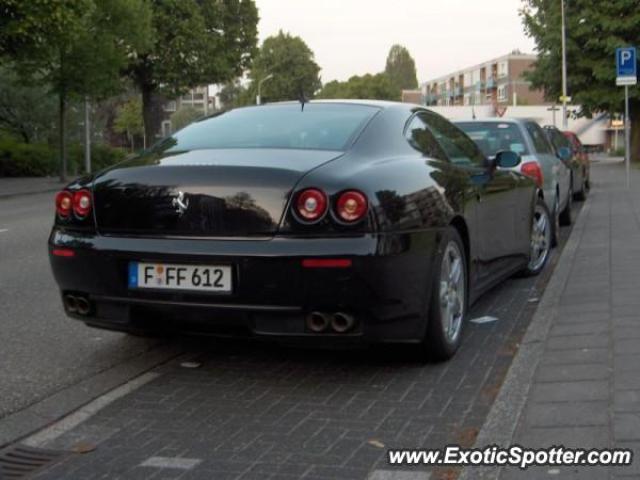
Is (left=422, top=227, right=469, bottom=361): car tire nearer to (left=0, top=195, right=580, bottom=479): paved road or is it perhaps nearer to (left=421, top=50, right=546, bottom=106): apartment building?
(left=0, top=195, right=580, bottom=479): paved road

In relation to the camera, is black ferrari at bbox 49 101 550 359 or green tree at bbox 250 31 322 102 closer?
black ferrari at bbox 49 101 550 359

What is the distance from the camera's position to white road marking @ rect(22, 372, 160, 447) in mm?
3709

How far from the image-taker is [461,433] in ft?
11.7

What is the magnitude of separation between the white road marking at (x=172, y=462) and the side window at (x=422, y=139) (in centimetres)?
237

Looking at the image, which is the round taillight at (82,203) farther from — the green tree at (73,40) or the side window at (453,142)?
the green tree at (73,40)

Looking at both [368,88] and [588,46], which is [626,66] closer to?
[588,46]

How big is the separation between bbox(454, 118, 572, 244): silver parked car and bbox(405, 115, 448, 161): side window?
3.57 m

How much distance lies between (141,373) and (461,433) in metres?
1.91

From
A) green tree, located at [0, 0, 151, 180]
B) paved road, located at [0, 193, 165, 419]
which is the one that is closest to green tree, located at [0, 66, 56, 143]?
green tree, located at [0, 0, 151, 180]

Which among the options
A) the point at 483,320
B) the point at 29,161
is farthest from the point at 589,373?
the point at 29,161

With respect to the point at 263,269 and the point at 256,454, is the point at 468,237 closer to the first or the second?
the point at 263,269

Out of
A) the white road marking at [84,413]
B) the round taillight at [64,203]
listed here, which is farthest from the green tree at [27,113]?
the white road marking at [84,413]

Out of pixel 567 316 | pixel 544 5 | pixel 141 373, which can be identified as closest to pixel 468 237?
pixel 567 316

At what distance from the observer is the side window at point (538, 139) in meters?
9.73
